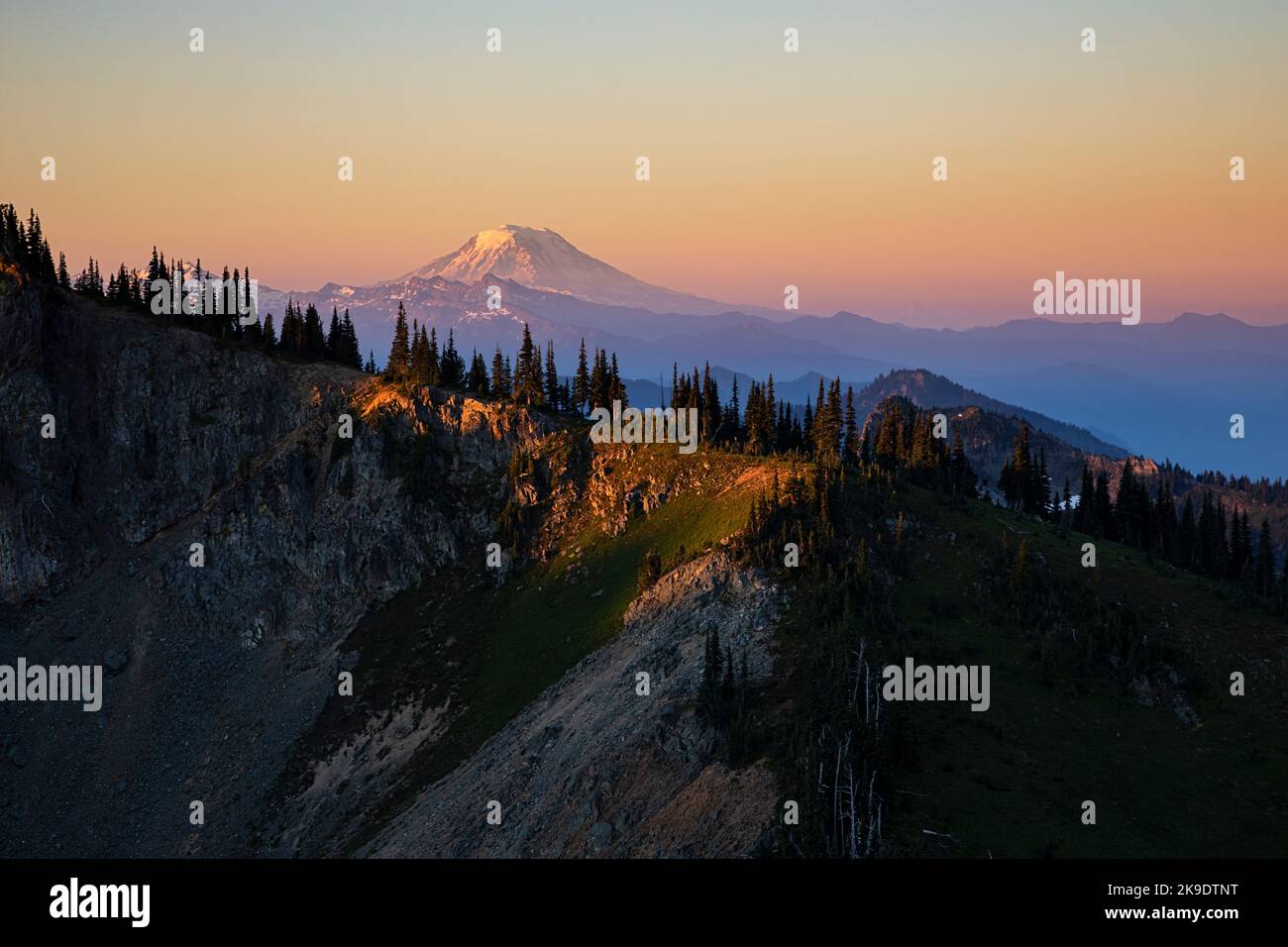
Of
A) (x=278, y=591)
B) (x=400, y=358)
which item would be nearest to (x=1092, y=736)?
(x=278, y=591)

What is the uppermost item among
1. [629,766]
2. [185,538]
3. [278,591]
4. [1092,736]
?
[185,538]

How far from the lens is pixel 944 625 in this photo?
69.4 meters

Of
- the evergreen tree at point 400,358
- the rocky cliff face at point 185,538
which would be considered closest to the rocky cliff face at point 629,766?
the rocky cliff face at point 185,538

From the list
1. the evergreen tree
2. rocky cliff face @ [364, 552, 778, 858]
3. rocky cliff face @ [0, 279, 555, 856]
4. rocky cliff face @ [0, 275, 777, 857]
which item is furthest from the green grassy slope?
the evergreen tree

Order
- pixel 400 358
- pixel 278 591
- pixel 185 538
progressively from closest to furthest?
pixel 278 591
pixel 185 538
pixel 400 358

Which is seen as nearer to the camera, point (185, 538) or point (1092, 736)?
point (1092, 736)

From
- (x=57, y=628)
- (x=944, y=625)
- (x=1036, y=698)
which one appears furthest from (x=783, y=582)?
(x=57, y=628)

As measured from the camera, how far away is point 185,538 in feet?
365

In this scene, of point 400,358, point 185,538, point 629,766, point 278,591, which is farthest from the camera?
point 400,358

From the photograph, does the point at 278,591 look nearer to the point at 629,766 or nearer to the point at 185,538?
the point at 185,538

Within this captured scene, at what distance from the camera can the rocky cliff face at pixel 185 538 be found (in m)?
89.0

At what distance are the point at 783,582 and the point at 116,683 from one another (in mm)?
73196

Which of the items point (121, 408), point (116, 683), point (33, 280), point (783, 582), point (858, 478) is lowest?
point (116, 683)

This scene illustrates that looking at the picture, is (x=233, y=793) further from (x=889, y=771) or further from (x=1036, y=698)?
(x=1036, y=698)
